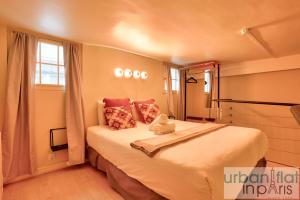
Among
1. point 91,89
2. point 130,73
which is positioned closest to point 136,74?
point 130,73

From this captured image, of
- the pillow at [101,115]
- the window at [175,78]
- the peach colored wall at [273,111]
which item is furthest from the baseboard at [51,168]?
the peach colored wall at [273,111]

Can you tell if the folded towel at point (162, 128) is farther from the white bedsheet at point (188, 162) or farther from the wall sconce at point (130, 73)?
the wall sconce at point (130, 73)

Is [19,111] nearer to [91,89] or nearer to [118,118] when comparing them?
[91,89]

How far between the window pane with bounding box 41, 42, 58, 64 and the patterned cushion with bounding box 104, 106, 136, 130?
1166 millimetres

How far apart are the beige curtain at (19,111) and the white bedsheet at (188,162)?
1.22 meters

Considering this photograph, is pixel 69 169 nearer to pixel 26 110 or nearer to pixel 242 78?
pixel 26 110

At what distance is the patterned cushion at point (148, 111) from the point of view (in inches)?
123

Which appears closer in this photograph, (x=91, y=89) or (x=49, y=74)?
(x=49, y=74)

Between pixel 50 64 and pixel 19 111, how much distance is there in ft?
2.74


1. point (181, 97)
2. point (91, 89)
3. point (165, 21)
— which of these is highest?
point (165, 21)

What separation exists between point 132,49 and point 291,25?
8.15 ft

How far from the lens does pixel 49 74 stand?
8.41ft

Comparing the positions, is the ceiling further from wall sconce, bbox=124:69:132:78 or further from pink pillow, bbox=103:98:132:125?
pink pillow, bbox=103:98:132:125

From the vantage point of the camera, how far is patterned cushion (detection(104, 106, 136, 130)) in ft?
8.47
